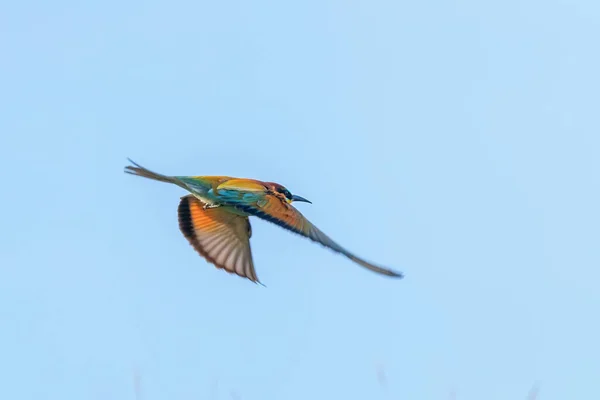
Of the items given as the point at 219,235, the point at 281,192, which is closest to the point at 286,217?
the point at 281,192

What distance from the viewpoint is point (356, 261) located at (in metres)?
5.45

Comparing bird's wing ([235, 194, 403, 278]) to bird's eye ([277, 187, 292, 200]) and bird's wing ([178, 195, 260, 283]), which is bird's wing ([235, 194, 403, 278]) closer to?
bird's eye ([277, 187, 292, 200])

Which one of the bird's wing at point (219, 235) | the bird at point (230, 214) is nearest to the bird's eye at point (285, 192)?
the bird at point (230, 214)

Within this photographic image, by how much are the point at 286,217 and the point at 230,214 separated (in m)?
0.81

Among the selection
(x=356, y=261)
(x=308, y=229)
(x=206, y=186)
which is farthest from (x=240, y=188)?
(x=356, y=261)

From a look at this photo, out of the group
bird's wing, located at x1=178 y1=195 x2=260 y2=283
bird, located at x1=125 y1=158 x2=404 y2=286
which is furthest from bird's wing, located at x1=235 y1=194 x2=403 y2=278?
bird's wing, located at x1=178 y1=195 x2=260 y2=283

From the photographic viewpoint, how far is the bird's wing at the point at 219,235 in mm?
7027

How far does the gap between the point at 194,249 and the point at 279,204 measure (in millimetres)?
779

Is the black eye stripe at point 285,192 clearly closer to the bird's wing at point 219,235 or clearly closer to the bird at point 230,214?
the bird at point 230,214


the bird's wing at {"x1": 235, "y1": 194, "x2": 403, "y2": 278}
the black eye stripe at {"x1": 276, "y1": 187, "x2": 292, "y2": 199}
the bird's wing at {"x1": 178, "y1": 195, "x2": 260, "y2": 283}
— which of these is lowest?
the bird's wing at {"x1": 235, "y1": 194, "x2": 403, "y2": 278}

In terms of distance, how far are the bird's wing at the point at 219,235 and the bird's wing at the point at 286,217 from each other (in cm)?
37

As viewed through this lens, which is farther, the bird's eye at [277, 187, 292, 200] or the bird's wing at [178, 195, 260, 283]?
the bird's wing at [178, 195, 260, 283]

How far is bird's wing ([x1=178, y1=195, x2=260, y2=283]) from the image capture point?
7027mm

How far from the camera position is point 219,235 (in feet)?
23.2
